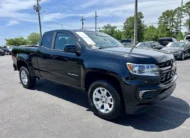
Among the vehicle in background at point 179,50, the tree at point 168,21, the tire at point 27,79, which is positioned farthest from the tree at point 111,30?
the tire at point 27,79

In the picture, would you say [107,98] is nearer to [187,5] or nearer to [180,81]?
[180,81]

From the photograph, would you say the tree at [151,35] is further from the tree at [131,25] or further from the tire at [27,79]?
the tire at [27,79]

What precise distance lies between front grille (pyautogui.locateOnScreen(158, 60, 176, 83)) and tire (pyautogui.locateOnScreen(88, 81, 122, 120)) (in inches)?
35.3

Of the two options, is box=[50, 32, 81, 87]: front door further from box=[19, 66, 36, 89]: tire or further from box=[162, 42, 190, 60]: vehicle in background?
box=[162, 42, 190, 60]: vehicle in background

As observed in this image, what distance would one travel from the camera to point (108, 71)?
3.55m

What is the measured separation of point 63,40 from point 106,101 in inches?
76.4

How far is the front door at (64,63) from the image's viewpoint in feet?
13.9

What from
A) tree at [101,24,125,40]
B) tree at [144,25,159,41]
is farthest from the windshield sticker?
tree at [101,24,125,40]

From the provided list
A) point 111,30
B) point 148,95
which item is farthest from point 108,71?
point 111,30

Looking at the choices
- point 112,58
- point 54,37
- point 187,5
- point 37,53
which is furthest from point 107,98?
point 187,5

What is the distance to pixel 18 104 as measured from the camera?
4.73 meters

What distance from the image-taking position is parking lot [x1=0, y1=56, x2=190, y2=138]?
10.7 feet

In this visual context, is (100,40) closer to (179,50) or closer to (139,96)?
(139,96)

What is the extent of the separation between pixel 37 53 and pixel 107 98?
2.69 m
